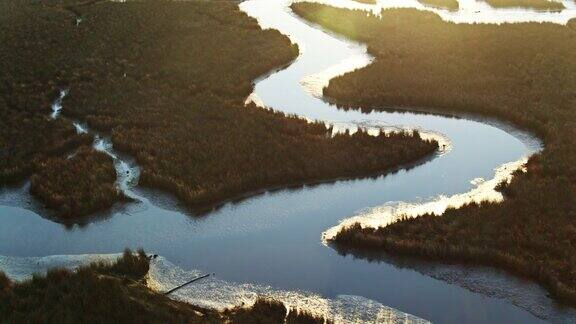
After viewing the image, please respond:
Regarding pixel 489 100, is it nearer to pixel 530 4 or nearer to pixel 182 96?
pixel 182 96

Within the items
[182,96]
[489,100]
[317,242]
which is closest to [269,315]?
[317,242]

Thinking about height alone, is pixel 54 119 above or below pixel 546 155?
below

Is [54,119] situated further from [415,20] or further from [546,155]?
[415,20]

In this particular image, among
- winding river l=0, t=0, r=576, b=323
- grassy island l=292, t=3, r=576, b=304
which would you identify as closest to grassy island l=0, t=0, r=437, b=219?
winding river l=0, t=0, r=576, b=323

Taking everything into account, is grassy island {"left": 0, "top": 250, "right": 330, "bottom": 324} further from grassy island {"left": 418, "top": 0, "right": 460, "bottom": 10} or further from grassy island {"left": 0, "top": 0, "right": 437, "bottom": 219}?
grassy island {"left": 418, "top": 0, "right": 460, "bottom": 10}

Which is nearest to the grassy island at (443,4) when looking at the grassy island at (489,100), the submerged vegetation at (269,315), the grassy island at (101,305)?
the grassy island at (489,100)

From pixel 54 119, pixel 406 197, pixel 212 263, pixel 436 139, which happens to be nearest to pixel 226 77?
pixel 54 119

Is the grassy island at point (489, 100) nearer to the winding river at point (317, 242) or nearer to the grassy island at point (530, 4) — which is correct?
the winding river at point (317, 242)
